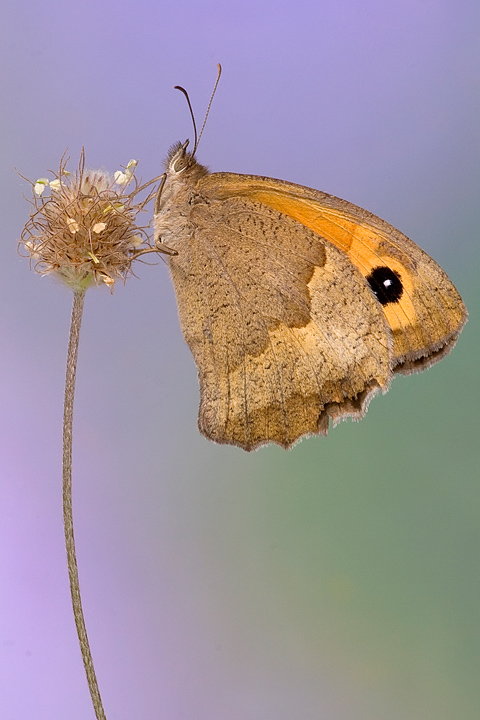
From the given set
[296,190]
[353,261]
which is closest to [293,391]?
[353,261]

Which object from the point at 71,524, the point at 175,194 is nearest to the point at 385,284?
the point at 175,194

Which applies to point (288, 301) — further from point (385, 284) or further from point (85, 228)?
point (85, 228)

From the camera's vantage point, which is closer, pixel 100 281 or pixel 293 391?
pixel 100 281

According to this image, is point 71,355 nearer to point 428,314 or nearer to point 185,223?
point 185,223

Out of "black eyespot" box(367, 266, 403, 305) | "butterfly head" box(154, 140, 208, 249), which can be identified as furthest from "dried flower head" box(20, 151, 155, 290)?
"black eyespot" box(367, 266, 403, 305)

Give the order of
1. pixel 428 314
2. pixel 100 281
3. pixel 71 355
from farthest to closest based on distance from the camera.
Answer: pixel 428 314, pixel 100 281, pixel 71 355

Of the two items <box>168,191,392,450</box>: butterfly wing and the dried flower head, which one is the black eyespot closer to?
<box>168,191,392,450</box>: butterfly wing

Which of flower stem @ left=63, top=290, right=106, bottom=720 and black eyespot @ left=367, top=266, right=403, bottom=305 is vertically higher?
black eyespot @ left=367, top=266, right=403, bottom=305
